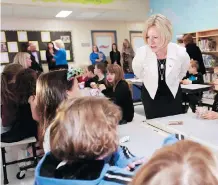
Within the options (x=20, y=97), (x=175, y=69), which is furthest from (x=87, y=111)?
(x=20, y=97)

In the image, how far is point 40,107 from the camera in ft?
5.73

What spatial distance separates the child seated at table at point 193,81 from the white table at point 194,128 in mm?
2162

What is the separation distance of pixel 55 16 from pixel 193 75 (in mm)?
4992

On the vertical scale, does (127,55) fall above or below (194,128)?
above

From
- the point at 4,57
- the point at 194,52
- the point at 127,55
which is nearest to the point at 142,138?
the point at 194,52

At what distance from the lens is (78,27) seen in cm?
900

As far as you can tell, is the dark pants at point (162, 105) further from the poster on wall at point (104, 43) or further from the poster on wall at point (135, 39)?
the poster on wall at point (135, 39)

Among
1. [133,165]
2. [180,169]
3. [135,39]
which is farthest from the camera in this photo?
[135,39]

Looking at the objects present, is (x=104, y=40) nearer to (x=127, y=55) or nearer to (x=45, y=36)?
(x=127, y=55)

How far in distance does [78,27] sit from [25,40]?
1915 mm

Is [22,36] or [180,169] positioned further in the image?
[22,36]

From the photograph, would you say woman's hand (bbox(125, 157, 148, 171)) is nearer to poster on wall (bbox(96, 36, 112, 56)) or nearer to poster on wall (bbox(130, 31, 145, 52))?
poster on wall (bbox(96, 36, 112, 56))

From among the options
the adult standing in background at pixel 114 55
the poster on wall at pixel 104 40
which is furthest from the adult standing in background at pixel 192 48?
the poster on wall at pixel 104 40

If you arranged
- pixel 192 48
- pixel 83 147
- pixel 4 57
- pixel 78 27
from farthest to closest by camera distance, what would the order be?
pixel 78 27, pixel 4 57, pixel 192 48, pixel 83 147
